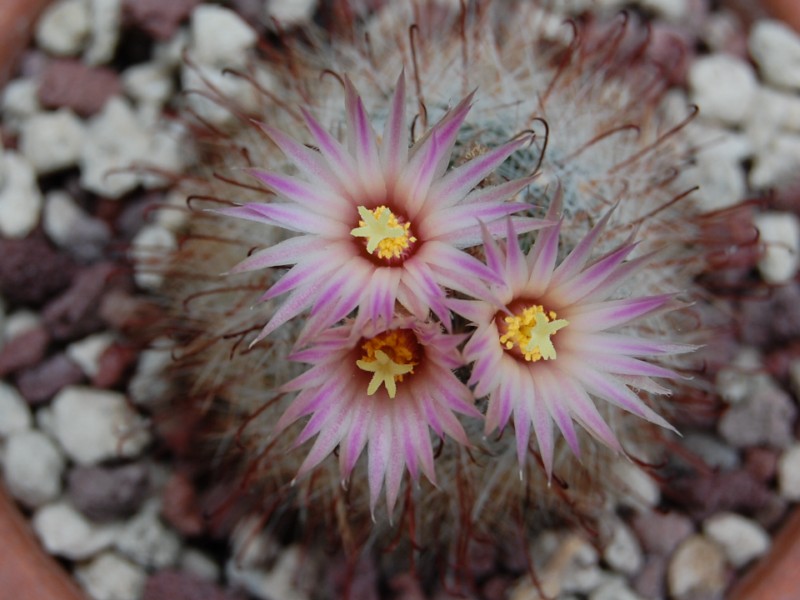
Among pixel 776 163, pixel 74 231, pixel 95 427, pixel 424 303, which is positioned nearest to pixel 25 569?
pixel 95 427

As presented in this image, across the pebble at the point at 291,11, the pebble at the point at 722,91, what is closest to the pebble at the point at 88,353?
the pebble at the point at 291,11

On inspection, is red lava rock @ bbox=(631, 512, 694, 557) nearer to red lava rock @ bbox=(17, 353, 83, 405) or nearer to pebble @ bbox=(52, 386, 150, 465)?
pebble @ bbox=(52, 386, 150, 465)

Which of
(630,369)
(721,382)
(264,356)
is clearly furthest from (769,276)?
(264,356)

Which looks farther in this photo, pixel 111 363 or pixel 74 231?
pixel 74 231

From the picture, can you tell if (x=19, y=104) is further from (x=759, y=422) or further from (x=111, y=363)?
(x=759, y=422)

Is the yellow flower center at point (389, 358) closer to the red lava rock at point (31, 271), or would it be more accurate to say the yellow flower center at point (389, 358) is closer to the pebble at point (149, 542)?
the pebble at point (149, 542)

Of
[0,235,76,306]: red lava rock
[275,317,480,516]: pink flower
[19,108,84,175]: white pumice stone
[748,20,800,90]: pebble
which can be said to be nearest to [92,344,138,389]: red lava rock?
[0,235,76,306]: red lava rock

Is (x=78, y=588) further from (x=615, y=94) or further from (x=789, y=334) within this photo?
(x=789, y=334)
